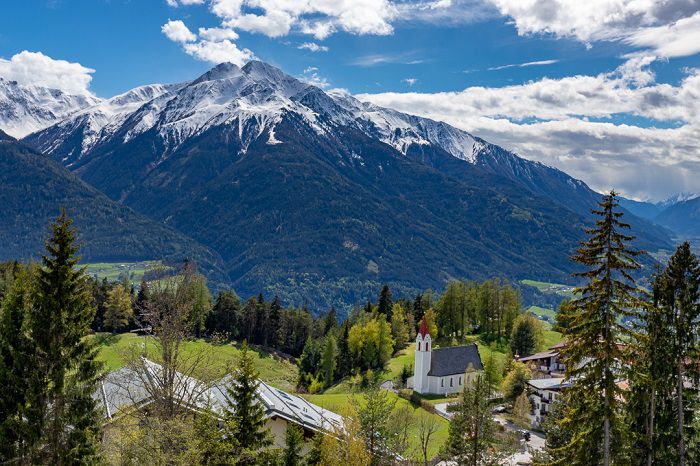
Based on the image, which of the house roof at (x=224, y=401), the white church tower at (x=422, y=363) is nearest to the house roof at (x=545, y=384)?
the white church tower at (x=422, y=363)

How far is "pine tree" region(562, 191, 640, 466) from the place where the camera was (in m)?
30.0

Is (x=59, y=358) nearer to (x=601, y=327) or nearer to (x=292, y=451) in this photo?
(x=292, y=451)

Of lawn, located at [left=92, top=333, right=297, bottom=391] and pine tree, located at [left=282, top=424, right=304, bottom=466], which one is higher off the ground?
pine tree, located at [left=282, top=424, right=304, bottom=466]

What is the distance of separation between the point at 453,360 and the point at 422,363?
5.62 metres

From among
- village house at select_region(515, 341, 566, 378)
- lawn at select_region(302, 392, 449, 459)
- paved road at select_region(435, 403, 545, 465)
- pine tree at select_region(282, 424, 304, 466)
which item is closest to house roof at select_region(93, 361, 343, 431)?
lawn at select_region(302, 392, 449, 459)

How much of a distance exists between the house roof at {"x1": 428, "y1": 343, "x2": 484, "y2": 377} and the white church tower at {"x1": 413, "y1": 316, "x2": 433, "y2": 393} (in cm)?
104

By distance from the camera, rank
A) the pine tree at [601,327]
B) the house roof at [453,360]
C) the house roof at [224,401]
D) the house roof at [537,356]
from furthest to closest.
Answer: the house roof at [537,356] → the house roof at [453,360] → the house roof at [224,401] → the pine tree at [601,327]

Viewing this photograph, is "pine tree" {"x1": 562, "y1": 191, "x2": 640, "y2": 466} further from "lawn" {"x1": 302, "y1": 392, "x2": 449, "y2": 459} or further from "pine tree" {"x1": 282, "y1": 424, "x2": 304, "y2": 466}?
"lawn" {"x1": 302, "y1": 392, "x2": 449, "y2": 459}

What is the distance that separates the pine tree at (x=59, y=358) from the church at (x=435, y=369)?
239 feet

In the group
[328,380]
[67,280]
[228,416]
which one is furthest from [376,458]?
[328,380]

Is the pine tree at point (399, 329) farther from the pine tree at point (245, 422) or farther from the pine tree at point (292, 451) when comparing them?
the pine tree at point (245, 422)

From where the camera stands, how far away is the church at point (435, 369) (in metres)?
99.9

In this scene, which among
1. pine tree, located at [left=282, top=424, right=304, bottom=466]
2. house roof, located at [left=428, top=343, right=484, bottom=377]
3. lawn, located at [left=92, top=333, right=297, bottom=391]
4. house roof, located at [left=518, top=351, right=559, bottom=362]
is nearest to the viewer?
pine tree, located at [left=282, top=424, right=304, bottom=466]

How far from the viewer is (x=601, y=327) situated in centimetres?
3038
